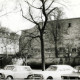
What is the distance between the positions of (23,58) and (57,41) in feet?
33.2

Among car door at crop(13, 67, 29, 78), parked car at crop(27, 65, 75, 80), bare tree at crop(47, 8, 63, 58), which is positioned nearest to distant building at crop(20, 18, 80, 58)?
Answer: bare tree at crop(47, 8, 63, 58)

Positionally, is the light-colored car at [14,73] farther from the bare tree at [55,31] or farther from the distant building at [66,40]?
the distant building at [66,40]

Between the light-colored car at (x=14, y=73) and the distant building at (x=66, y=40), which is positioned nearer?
the light-colored car at (x=14, y=73)

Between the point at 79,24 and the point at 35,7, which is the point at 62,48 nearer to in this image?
the point at 79,24

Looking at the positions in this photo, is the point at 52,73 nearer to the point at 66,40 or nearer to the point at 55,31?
the point at 55,31

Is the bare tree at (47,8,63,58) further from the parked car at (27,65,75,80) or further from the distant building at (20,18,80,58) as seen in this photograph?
the parked car at (27,65,75,80)

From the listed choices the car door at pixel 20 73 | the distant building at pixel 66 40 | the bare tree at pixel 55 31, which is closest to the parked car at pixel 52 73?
the car door at pixel 20 73

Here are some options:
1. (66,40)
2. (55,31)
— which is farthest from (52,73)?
→ (66,40)

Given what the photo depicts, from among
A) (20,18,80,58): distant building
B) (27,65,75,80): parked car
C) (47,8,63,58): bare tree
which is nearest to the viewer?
(27,65,75,80): parked car

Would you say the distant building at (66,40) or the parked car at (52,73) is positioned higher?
the distant building at (66,40)

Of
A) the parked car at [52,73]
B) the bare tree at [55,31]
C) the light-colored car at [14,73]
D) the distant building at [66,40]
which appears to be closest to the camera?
the parked car at [52,73]

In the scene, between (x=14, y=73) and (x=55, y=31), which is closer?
(x=14, y=73)

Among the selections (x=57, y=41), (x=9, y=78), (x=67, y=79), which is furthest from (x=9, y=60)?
(x=67, y=79)

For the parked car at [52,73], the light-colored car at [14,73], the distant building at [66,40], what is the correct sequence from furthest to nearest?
the distant building at [66,40]
the light-colored car at [14,73]
the parked car at [52,73]
